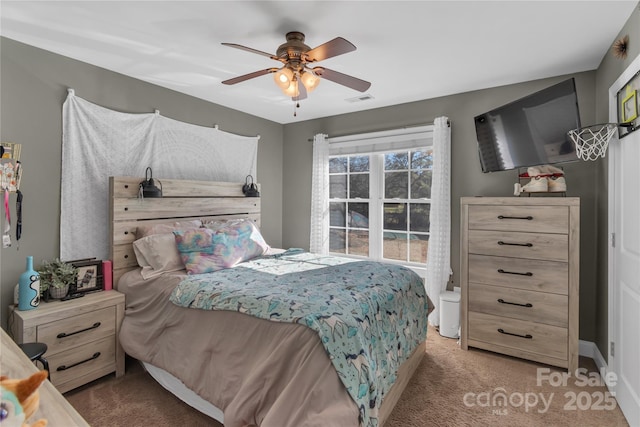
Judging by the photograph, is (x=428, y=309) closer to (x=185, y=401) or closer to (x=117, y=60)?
(x=185, y=401)

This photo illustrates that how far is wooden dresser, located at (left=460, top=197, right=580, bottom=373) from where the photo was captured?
264cm

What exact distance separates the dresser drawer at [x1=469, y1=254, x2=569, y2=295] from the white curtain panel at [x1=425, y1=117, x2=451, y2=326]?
1.78ft

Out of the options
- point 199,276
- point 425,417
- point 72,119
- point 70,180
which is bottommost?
point 425,417

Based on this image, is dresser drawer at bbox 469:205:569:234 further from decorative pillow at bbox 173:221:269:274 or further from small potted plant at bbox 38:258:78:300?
small potted plant at bbox 38:258:78:300

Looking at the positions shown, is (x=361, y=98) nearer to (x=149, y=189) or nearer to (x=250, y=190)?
(x=250, y=190)

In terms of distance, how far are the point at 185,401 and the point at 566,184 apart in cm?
358

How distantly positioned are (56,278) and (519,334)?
371cm

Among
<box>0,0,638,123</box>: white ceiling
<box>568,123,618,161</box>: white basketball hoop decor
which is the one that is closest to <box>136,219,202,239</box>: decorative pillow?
<box>0,0,638,123</box>: white ceiling

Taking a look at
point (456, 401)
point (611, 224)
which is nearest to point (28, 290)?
point (456, 401)

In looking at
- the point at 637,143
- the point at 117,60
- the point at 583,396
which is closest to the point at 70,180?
the point at 117,60

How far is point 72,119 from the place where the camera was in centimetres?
267

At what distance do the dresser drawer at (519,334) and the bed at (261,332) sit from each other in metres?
0.62

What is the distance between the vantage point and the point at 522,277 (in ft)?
9.23

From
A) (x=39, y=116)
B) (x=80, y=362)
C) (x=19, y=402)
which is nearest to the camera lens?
(x=19, y=402)
